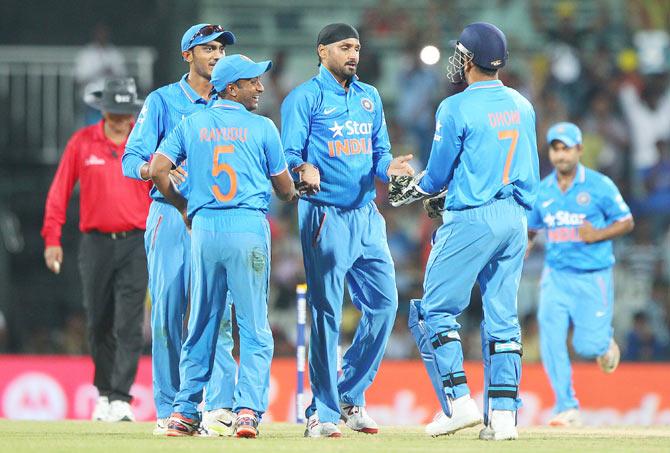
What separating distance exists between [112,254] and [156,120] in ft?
8.80

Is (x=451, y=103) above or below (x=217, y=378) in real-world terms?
above

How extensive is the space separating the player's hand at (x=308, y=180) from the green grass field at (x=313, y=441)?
1.61 metres

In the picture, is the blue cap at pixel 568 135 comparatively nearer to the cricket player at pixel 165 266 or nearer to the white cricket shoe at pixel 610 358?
the white cricket shoe at pixel 610 358

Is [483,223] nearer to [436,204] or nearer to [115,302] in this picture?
[436,204]

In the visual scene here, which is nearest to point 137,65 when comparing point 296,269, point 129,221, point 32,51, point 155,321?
point 32,51

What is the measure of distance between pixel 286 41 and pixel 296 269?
12.9 feet

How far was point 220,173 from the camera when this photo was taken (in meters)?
8.97

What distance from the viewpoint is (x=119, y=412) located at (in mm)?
11938

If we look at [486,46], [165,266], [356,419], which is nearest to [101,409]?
[165,266]

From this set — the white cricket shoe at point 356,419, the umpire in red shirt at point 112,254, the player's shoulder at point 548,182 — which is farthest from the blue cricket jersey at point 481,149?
the player's shoulder at point 548,182

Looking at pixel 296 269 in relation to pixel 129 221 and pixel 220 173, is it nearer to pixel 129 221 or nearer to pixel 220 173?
pixel 129 221

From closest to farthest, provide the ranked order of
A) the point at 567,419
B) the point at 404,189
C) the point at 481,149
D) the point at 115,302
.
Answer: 1. the point at 481,149
2. the point at 404,189
3. the point at 115,302
4. the point at 567,419

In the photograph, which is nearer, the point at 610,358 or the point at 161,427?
the point at 161,427

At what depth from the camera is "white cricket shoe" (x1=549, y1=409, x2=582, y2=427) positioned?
1277 cm
